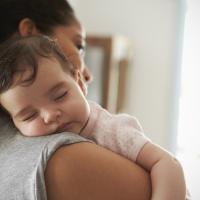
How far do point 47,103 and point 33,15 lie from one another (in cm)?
32

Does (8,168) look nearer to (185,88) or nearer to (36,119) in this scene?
(36,119)

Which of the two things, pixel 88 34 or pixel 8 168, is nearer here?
pixel 8 168

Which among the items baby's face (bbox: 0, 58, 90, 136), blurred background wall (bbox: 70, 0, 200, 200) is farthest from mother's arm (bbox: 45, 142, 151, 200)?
blurred background wall (bbox: 70, 0, 200, 200)

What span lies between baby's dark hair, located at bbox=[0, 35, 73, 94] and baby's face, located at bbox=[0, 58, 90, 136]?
0.01 meters

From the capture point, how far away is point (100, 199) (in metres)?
0.58

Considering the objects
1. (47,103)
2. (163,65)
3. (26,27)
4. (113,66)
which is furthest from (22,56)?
(163,65)

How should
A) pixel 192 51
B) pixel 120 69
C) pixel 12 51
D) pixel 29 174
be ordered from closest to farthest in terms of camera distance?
1. pixel 29 174
2. pixel 12 51
3. pixel 192 51
4. pixel 120 69

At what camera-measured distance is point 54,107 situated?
707mm

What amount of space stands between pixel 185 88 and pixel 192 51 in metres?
0.24

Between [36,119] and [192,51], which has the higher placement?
[36,119]

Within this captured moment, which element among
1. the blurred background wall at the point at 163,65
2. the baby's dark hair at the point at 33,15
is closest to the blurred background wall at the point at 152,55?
the blurred background wall at the point at 163,65

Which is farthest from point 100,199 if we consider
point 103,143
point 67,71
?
point 67,71

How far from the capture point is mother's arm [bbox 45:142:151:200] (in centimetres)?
58

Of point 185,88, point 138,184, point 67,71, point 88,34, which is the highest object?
point 67,71
